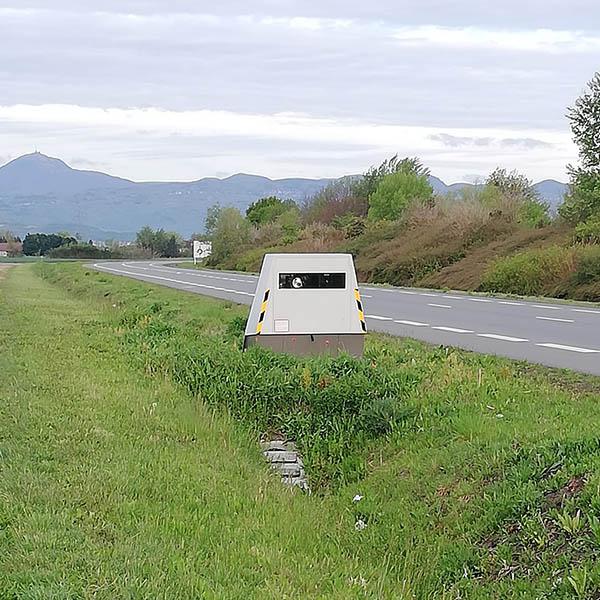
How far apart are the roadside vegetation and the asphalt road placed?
6612mm

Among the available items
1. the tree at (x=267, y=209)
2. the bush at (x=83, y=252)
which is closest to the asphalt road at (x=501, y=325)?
the tree at (x=267, y=209)

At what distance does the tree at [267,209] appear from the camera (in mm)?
121494

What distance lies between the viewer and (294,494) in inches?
356

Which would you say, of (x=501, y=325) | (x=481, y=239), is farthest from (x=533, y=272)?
(x=501, y=325)

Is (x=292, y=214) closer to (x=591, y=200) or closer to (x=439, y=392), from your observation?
(x=591, y=200)

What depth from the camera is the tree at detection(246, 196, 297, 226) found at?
399 feet

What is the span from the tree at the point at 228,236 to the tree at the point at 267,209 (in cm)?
2081

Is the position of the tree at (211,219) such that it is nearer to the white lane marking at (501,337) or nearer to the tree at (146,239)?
the tree at (146,239)

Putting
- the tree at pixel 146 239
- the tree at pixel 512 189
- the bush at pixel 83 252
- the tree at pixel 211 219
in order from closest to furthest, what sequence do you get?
1. the tree at pixel 512 189
2. the tree at pixel 211 219
3. the bush at pixel 83 252
4. the tree at pixel 146 239

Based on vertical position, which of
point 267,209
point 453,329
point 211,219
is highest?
point 267,209

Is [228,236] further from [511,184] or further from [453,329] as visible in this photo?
[453,329]

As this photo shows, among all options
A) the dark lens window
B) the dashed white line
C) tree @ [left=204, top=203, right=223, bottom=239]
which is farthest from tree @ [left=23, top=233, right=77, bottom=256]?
the dark lens window

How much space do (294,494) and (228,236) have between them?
84972 millimetres

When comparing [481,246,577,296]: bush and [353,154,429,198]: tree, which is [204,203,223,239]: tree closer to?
[353,154,429,198]: tree
